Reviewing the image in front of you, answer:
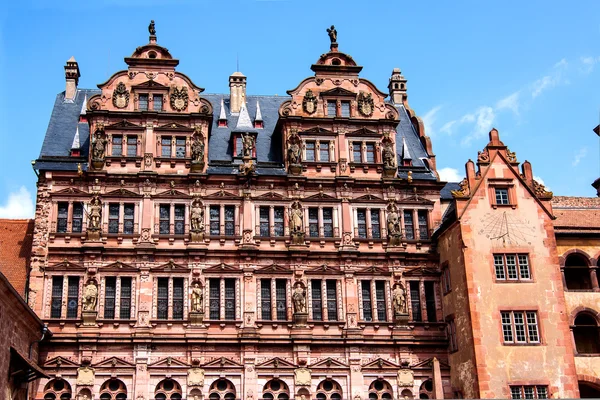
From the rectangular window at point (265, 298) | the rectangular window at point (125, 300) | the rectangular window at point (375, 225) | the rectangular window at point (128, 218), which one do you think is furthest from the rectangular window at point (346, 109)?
the rectangular window at point (125, 300)

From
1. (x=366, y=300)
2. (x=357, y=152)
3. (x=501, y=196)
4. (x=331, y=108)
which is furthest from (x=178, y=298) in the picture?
(x=501, y=196)

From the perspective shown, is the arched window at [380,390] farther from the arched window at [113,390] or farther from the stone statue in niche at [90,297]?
the stone statue in niche at [90,297]

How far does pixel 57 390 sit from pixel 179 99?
54.5 feet

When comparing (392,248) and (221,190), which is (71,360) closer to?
(221,190)

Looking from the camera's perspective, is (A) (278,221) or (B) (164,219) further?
(A) (278,221)

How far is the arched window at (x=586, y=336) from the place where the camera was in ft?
132

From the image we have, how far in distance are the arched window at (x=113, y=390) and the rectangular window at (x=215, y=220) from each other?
8.96 metres

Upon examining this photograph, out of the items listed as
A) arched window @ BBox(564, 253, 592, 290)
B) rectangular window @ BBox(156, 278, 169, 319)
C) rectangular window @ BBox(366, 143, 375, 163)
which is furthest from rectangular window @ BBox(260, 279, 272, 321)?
arched window @ BBox(564, 253, 592, 290)

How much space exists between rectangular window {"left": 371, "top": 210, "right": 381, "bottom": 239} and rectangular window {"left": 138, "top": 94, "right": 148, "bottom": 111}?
548 inches

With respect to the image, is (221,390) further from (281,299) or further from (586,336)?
(586,336)

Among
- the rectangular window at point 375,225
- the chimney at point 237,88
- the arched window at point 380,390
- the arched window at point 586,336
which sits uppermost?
the chimney at point 237,88

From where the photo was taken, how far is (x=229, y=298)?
132 ft

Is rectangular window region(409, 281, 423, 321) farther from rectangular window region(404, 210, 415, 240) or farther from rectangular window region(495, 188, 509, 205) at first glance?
rectangular window region(495, 188, 509, 205)

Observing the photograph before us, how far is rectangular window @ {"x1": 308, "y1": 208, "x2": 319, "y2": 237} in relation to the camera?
4212 centimetres
